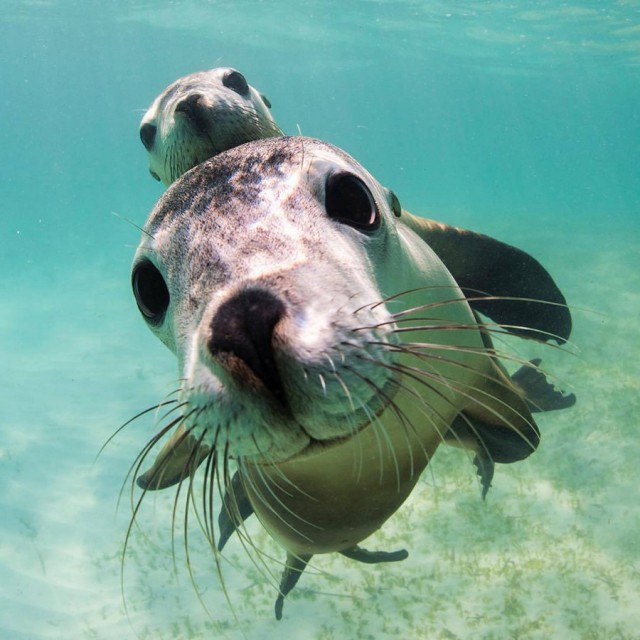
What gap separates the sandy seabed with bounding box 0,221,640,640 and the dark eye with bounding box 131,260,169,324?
1.48m

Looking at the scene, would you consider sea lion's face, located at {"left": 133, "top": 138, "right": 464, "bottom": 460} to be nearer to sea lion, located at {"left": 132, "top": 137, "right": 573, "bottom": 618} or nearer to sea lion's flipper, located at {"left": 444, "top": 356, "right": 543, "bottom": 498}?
sea lion, located at {"left": 132, "top": 137, "right": 573, "bottom": 618}

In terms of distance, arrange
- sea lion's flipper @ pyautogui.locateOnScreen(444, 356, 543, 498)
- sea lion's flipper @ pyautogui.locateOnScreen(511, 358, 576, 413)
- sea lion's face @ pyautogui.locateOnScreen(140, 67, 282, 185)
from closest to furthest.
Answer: sea lion's face @ pyautogui.locateOnScreen(140, 67, 282, 185) < sea lion's flipper @ pyautogui.locateOnScreen(444, 356, 543, 498) < sea lion's flipper @ pyautogui.locateOnScreen(511, 358, 576, 413)

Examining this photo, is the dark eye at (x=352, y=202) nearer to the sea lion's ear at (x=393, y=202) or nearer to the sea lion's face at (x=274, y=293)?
the sea lion's face at (x=274, y=293)

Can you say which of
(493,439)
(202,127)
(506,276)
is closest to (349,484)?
(493,439)

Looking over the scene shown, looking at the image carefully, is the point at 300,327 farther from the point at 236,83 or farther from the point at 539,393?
the point at 539,393

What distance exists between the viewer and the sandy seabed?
15.5ft

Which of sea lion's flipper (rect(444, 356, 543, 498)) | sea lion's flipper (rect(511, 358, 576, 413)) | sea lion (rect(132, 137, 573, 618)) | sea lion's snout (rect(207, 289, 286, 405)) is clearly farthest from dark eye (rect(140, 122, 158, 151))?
sea lion's flipper (rect(511, 358, 576, 413))

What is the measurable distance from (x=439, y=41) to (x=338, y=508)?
35.1 m

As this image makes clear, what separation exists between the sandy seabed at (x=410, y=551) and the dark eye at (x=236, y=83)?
91.7 inches

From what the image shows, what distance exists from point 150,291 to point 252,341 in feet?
2.64

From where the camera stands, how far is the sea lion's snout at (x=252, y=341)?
1155mm

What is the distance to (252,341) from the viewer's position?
45.5 inches

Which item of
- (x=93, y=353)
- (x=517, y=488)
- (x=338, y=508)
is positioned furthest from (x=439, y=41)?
(x=338, y=508)

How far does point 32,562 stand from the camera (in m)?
6.55
